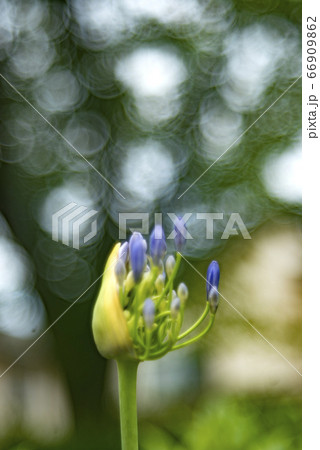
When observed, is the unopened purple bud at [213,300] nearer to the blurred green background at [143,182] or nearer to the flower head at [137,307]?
the flower head at [137,307]

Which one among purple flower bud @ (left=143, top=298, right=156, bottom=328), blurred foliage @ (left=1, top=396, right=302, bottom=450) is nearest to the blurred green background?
blurred foliage @ (left=1, top=396, right=302, bottom=450)

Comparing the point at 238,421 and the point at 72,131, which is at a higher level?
the point at 72,131

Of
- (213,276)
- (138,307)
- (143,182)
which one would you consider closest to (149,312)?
(138,307)

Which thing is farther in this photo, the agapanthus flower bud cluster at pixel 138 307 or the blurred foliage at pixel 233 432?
the blurred foliage at pixel 233 432

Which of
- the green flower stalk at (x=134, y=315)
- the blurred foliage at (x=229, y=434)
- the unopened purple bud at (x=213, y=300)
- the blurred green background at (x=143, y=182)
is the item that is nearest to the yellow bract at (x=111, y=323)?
the green flower stalk at (x=134, y=315)

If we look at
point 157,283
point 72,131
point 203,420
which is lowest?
point 203,420
